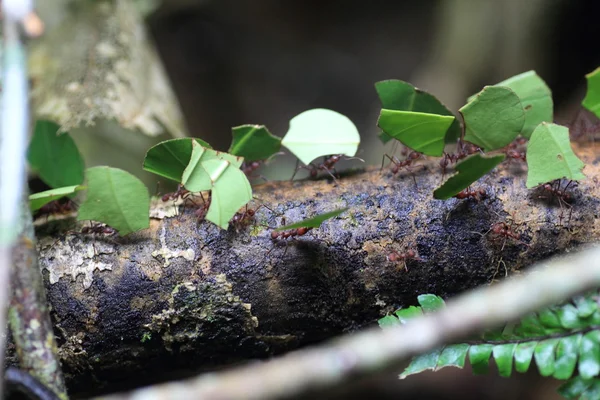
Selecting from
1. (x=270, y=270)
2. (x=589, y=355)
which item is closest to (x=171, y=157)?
(x=270, y=270)

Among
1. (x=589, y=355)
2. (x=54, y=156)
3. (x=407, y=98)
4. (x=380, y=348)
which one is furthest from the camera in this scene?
(x=54, y=156)

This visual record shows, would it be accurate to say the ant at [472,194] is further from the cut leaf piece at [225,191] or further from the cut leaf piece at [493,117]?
the cut leaf piece at [225,191]

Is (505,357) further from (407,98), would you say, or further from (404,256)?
(407,98)

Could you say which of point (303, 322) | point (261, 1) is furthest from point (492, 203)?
point (261, 1)

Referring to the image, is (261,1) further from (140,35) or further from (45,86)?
(45,86)

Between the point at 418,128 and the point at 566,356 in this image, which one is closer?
the point at 566,356

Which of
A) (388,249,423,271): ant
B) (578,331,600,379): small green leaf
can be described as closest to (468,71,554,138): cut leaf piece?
(388,249,423,271): ant

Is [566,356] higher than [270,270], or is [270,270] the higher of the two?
[270,270]

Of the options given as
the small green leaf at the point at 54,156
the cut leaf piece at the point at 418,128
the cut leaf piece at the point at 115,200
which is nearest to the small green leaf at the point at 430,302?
the cut leaf piece at the point at 418,128

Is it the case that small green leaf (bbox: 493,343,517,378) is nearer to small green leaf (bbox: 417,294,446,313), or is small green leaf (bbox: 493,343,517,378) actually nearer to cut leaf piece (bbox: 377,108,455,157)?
small green leaf (bbox: 417,294,446,313)
